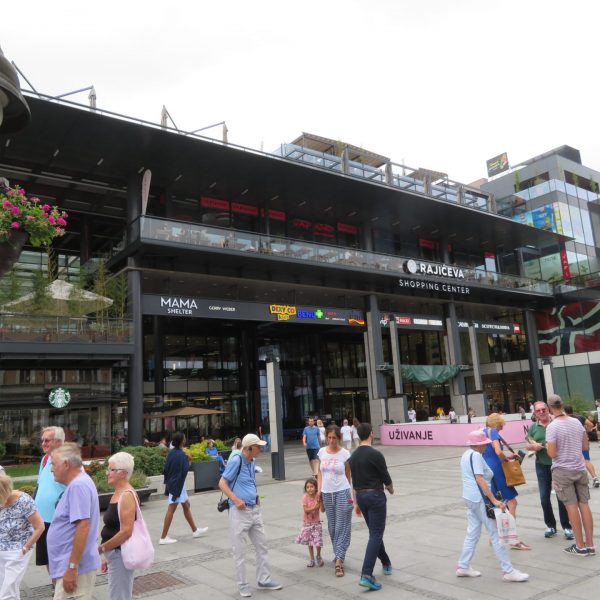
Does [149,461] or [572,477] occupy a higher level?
[572,477]

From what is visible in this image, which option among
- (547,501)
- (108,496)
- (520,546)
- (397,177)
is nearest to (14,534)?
(520,546)

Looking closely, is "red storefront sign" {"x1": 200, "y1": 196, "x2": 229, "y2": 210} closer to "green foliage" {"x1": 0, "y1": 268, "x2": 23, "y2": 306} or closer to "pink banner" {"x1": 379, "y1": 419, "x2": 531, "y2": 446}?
"green foliage" {"x1": 0, "y1": 268, "x2": 23, "y2": 306}

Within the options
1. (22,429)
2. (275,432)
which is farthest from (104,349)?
(275,432)

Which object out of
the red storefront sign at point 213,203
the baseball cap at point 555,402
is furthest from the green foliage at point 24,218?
the red storefront sign at point 213,203

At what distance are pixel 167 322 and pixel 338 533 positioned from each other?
28.8 metres

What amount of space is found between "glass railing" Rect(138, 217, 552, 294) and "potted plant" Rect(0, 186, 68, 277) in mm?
16625

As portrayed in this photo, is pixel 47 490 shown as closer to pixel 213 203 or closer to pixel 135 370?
pixel 135 370

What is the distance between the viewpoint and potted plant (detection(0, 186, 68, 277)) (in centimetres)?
578

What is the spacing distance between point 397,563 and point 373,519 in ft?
3.99

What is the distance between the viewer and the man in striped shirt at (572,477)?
6.38 metres

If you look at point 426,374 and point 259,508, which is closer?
point 259,508

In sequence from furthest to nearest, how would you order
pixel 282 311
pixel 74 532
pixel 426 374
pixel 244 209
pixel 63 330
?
pixel 426 374 < pixel 244 209 < pixel 282 311 < pixel 63 330 < pixel 74 532

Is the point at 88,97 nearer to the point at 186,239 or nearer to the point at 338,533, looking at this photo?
the point at 186,239

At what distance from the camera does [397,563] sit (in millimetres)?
6641
